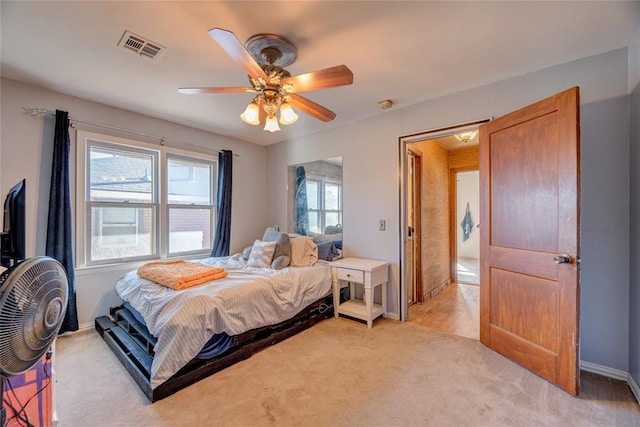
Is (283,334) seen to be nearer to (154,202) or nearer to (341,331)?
(341,331)

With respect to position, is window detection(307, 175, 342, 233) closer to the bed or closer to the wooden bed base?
the bed

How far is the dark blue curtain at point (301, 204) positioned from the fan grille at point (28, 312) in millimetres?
3094

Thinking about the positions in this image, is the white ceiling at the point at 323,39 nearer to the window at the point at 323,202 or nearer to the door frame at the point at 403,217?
the door frame at the point at 403,217

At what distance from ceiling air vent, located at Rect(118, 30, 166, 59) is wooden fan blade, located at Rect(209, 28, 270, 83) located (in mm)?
889

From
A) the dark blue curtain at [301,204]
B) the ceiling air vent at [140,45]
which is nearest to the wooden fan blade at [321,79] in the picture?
the ceiling air vent at [140,45]

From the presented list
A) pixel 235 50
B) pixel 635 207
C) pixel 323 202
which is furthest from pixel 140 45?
pixel 635 207

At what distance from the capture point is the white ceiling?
1.65 meters

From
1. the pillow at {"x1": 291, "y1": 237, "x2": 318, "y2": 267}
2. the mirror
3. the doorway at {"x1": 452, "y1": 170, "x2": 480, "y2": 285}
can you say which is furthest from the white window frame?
the doorway at {"x1": 452, "y1": 170, "x2": 480, "y2": 285}

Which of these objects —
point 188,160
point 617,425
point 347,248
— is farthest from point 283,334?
point 188,160

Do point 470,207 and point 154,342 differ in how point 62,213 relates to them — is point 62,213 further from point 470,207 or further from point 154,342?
point 470,207

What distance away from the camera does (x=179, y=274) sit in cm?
246

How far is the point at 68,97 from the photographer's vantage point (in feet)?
9.35

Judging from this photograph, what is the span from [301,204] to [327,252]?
1006mm

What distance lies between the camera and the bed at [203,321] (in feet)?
6.24
